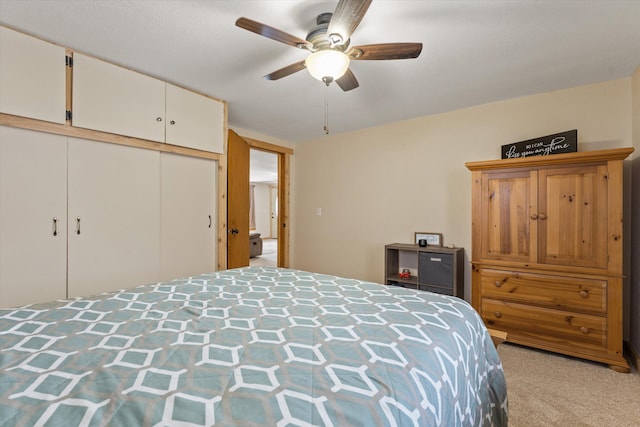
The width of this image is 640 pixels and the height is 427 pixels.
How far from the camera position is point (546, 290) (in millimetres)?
2482

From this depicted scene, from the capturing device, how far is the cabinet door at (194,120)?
2.78 meters

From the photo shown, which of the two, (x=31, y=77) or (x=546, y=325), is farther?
(x=546, y=325)

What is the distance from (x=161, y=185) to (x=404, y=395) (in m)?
2.75

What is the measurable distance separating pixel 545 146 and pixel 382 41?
6.17 ft

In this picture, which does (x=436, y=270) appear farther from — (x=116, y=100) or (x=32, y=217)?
(x=32, y=217)

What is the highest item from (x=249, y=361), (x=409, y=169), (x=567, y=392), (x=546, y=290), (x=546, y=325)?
(x=409, y=169)

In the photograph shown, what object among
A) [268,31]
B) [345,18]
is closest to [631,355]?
[345,18]

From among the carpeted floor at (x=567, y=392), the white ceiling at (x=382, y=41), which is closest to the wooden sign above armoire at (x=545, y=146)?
the white ceiling at (x=382, y=41)


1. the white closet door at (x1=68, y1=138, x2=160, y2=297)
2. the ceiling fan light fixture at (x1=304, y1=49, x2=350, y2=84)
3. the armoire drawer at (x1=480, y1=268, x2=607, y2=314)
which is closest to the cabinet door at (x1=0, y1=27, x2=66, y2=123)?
the white closet door at (x1=68, y1=138, x2=160, y2=297)

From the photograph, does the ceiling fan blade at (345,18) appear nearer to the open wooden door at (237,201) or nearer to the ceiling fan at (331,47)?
the ceiling fan at (331,47)

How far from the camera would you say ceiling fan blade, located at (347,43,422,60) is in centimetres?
167

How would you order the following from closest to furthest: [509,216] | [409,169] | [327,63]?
[327,63], [509,216], [409,169]

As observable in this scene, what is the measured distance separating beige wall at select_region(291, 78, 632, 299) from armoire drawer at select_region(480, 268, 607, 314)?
0.58 meters

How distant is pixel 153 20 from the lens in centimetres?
184
